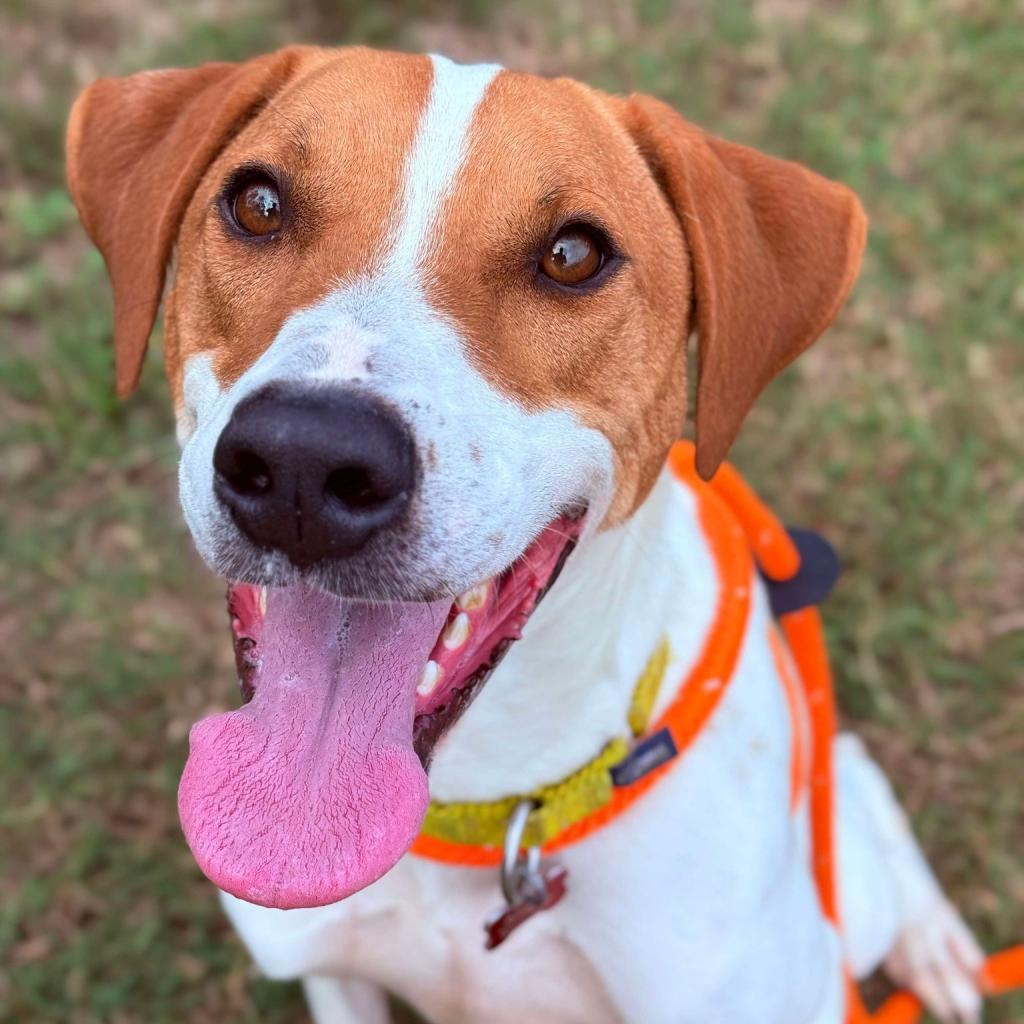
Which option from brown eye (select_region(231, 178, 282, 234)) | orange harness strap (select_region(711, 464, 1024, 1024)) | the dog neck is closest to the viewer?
brown eye (select_region(231, 178, 282, 234))

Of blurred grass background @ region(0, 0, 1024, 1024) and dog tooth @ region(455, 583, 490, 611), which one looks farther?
blurred grass background @ region(0, 0, 1024, 1024)

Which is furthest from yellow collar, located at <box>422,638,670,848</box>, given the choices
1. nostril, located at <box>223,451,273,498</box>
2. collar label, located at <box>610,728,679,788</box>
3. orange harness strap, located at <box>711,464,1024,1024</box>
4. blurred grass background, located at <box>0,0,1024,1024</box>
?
blurred grass background, located at <box>0,0,1024,1024</box>

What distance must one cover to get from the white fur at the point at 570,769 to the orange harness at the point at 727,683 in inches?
1.9

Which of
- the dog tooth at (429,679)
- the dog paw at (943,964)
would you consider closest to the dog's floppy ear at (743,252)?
the dog tooth at (429,679)

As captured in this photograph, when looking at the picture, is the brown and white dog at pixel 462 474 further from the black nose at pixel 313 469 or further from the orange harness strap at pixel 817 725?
the orange harness strap at pixel 817 725

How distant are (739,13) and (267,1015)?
4.90m

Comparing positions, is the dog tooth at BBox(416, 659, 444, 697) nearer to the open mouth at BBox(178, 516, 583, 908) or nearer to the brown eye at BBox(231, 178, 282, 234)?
the open mouth at BBox(178, 516, 583, 908)

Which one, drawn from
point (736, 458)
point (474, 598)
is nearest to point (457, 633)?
point (474, 598)

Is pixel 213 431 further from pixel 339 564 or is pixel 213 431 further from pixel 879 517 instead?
pixel 879 517

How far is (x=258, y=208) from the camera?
219cm

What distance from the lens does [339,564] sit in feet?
5.91

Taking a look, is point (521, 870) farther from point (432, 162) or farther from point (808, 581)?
point (432, 162)

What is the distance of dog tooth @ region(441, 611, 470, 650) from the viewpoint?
81.7 inches

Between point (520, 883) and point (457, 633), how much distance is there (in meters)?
0.67
